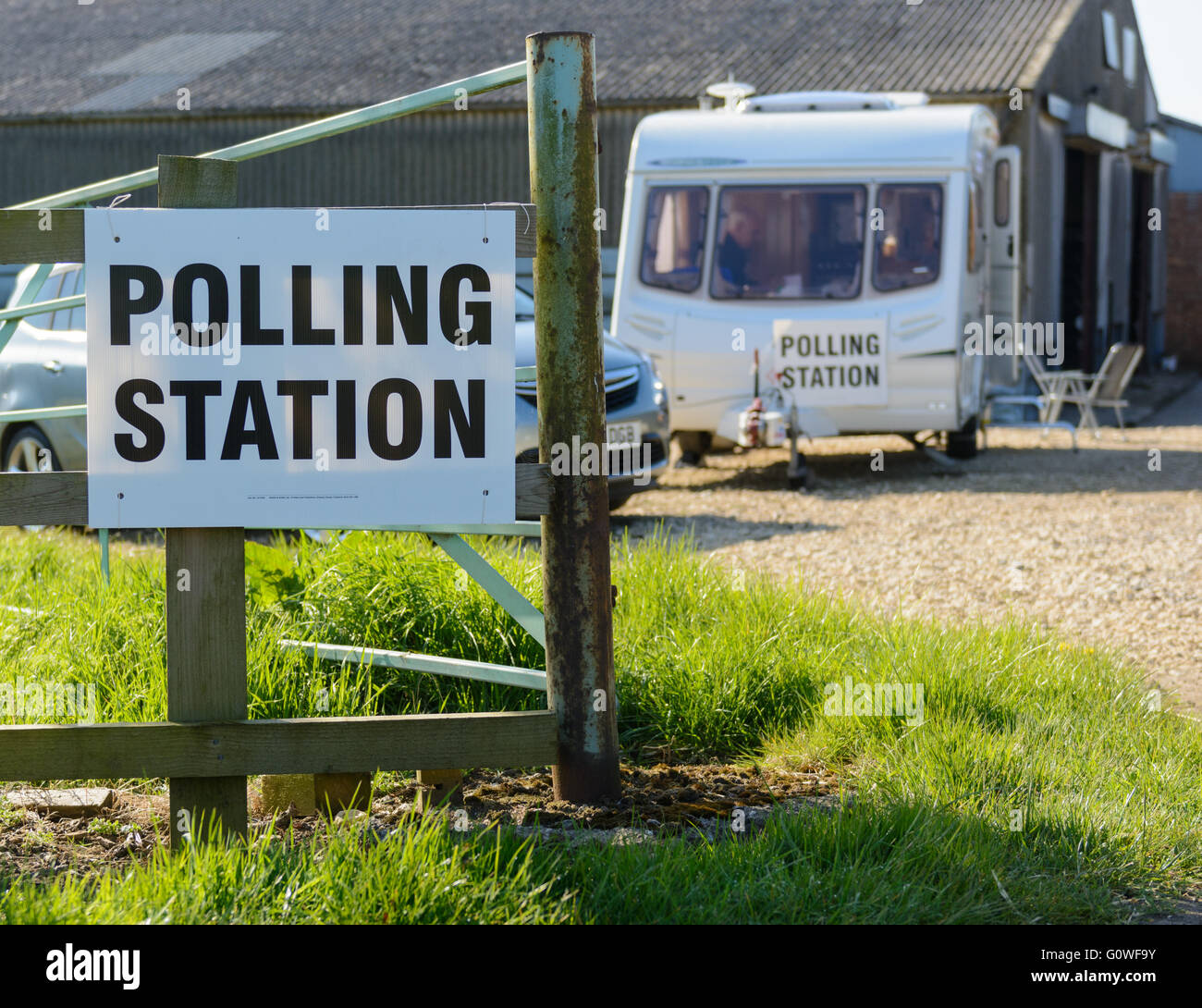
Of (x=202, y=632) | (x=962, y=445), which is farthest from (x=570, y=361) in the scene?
(x=962, y=445)

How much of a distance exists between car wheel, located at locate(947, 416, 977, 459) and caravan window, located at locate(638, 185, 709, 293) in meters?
2.98

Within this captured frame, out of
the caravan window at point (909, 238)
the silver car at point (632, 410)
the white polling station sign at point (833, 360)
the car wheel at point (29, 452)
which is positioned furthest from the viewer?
the caravan window at point (909, 238)

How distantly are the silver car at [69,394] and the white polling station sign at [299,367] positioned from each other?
5231 mm

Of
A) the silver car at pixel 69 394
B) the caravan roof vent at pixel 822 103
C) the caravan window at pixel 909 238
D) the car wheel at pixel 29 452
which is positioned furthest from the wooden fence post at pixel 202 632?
the caravan roof vent at pixel 822 103

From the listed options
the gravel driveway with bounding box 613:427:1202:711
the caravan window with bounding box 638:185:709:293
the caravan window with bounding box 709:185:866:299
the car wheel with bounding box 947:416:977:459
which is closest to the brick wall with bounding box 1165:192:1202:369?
the gravel driveway with bounding box 613:427:1202:711

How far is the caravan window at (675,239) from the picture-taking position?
489 inches

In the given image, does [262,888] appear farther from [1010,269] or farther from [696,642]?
[1010,269]

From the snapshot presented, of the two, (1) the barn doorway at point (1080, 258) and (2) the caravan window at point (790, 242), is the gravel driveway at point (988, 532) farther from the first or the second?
(1) the barn doorway at point (1080, 258)

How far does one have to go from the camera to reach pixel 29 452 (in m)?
9.57

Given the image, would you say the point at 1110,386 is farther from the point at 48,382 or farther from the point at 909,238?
the point at 48,382

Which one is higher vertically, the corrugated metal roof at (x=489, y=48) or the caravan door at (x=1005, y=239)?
the corrugated metal roof at (x=489, y=48)

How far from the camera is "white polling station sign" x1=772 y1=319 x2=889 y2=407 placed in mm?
12000

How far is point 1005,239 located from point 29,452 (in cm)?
875
